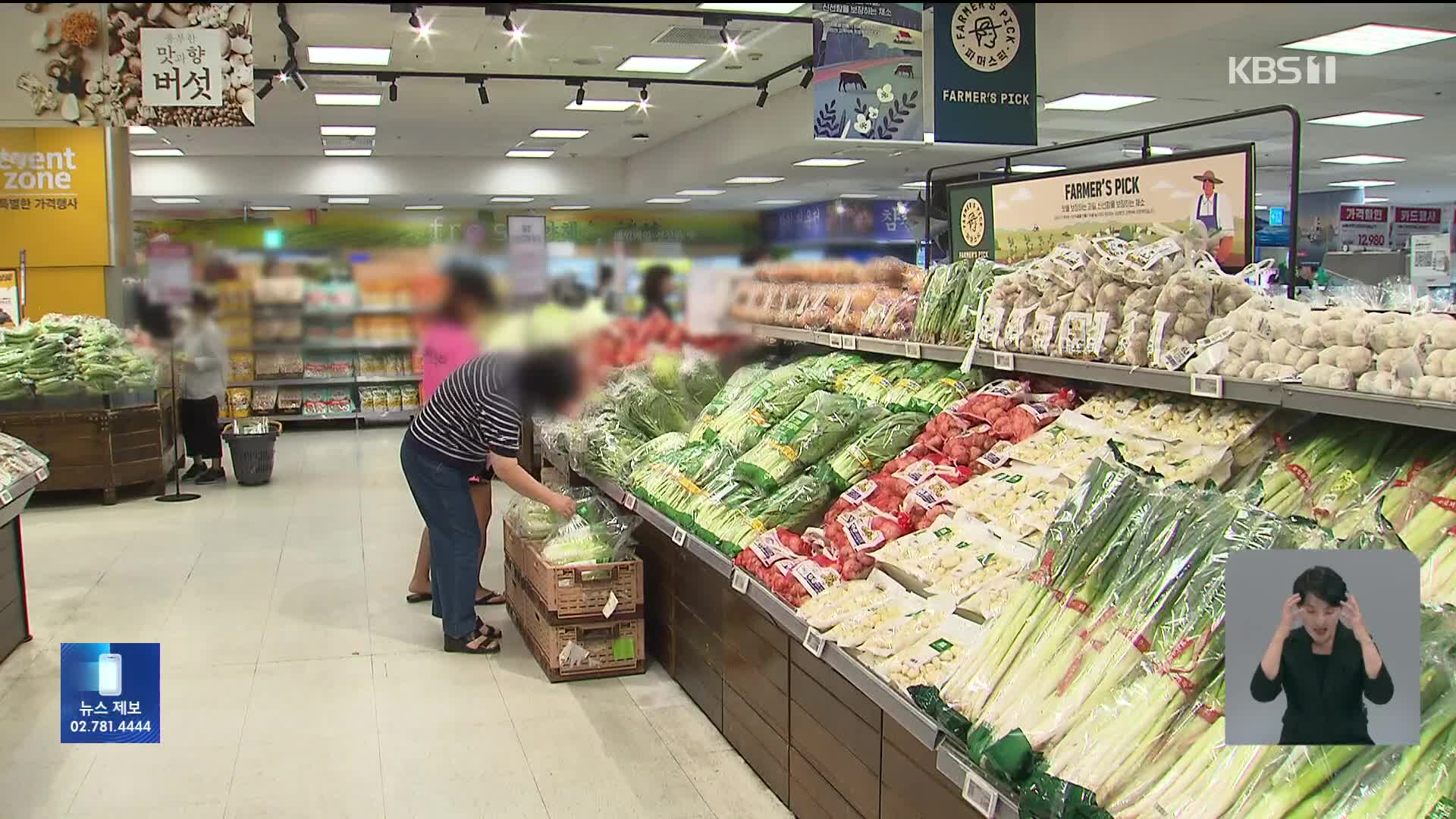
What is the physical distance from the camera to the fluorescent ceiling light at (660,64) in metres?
9.33

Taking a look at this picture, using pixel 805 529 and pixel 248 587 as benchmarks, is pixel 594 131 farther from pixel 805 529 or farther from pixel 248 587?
pixel 805 529

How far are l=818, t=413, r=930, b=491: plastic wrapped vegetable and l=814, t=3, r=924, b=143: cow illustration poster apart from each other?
252cm

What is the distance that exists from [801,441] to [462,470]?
160cm

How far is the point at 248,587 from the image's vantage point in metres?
6.56

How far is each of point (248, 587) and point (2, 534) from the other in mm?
1477

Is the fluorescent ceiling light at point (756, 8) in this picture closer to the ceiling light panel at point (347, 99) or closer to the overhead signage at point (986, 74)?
the overhead signage at point (986, 74)

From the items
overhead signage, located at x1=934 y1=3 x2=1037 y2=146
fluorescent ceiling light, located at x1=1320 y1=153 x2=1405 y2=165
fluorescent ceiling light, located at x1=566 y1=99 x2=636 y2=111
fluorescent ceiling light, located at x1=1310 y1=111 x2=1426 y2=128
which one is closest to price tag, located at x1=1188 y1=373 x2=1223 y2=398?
overhead signage, located at x1=934 y1=3 x2=1037 y2=146

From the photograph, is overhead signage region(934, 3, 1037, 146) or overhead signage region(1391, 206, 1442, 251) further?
overhead signage region(1391, 206, 1442, 251)

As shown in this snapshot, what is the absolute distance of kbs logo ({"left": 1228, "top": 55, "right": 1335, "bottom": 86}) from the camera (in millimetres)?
7859

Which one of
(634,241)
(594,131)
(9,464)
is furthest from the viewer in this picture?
(594,131)

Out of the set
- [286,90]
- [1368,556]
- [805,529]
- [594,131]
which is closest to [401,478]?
[286,90]

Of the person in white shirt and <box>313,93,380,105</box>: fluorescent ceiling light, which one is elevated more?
<box>313,93,380,105</box>: fluorescent ceiling light

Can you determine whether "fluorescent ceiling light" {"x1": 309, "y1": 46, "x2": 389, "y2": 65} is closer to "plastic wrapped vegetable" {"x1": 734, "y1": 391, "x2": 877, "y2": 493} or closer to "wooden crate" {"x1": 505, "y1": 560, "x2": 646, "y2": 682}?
"wooden crate" {"x1": 505, "y1": 560, "x2": 646, "y2": 682}

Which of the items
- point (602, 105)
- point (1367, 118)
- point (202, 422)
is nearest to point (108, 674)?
point (202, 422)
